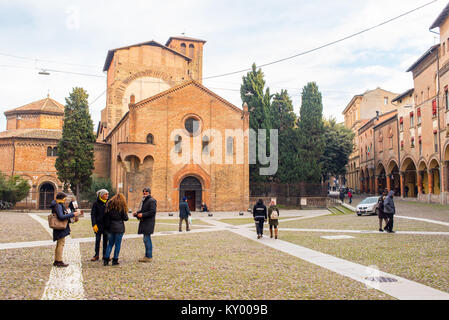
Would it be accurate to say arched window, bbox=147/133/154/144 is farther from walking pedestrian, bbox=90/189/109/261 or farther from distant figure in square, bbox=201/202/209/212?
walking pedestrian, bbox=90/189/109/261

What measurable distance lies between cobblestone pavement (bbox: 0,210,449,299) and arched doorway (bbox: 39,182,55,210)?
1147 inches

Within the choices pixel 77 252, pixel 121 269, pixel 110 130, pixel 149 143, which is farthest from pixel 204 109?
pixel 121 269

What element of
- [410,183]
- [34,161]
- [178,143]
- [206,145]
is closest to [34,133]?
[34,161]

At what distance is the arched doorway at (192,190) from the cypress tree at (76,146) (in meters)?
9.82

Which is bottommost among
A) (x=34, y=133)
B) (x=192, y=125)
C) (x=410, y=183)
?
(x=410, y=183)

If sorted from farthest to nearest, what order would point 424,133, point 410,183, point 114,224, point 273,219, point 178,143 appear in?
point 410,183 < point 424,133 < point 178,143 < point 273,219 < point 114,224

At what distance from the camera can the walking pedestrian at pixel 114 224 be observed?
7.78m

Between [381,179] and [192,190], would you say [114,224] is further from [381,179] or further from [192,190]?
[381,179]

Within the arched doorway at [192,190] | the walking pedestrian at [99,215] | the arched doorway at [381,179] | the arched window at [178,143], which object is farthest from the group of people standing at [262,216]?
the arched doorway at [381,179]

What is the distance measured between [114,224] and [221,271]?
2495mm

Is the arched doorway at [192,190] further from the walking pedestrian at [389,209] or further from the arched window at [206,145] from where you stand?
the walking pedestrian at [389,209]

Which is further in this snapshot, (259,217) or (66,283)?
(259,217)

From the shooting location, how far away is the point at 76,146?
33250 millimetres
